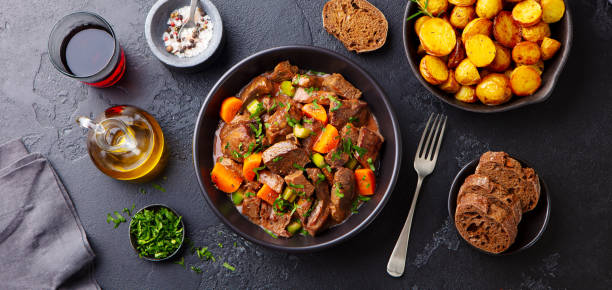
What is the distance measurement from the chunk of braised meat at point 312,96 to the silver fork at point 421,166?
0.81 metres

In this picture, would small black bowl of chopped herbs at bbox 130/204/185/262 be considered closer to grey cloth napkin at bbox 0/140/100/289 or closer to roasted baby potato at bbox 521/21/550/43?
grey cloth napkin at bbox 0/140/100/289

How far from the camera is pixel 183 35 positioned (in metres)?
3.14

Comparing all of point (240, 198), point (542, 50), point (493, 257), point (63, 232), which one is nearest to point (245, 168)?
point (240, 198)

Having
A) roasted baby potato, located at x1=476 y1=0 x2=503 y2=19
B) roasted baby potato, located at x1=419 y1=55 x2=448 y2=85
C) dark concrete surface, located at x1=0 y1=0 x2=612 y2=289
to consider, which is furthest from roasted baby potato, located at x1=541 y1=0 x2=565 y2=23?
roasted baby potato, located at x1=419 y1=55 x2=448 y2=85

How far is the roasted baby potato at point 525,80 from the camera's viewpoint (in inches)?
112

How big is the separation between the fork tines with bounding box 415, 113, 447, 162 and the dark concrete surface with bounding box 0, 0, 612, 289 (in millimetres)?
65

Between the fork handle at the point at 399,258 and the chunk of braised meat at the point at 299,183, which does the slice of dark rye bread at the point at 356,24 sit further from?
the fork handle at the point at 399,258

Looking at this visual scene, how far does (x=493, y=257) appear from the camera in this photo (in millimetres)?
3131

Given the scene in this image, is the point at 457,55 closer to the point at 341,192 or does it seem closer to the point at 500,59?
the point at 500,59

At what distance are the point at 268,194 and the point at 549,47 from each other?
86.1 inches

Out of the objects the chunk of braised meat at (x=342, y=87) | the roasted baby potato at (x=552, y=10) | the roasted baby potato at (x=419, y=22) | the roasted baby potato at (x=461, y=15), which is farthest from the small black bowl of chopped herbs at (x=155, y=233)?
the roasted baby potato at (x=552, y=10)

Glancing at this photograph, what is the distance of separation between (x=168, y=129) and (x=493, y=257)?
2.68 meters

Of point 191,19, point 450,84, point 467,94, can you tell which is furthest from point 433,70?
point 191,19

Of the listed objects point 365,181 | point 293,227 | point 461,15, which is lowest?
point 293,227
